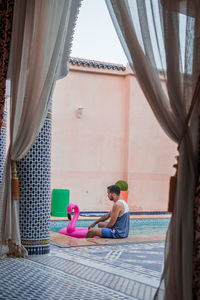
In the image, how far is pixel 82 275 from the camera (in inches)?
105

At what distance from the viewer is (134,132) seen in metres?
9.12

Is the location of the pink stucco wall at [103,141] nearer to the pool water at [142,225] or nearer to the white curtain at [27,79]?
the pool water at [142,225]

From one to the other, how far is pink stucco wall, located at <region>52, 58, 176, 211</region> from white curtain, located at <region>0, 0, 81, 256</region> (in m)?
5.21

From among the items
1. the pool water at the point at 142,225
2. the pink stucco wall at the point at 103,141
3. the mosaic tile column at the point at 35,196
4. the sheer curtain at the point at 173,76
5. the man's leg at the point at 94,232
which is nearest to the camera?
the sheer curtain at the point at 173,76

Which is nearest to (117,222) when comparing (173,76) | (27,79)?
(27,79)

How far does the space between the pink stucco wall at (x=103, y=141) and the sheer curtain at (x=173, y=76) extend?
21.9ft

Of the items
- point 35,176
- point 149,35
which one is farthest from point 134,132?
point 149,35

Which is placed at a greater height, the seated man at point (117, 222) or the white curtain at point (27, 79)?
the white curtain at point (27, 79)

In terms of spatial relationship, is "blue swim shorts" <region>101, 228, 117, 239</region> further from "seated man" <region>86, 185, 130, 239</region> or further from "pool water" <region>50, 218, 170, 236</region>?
"pool water" <region>50, 218, 170, 236</region>

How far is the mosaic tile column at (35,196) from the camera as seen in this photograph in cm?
326

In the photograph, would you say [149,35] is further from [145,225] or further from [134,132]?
[134,132]

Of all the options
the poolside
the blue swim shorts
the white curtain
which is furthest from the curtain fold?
the blue swim shorts

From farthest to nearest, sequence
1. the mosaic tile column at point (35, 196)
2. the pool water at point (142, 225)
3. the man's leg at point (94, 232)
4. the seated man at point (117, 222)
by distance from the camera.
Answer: the pool water at point (142, 225) < the man's leg at point (94, 232) < the seated man at point (117, 222) < the mosaic tile column at point (35, 196)

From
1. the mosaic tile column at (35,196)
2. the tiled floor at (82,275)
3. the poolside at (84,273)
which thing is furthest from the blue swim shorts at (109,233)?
the mosaic tile column at (35,196)
